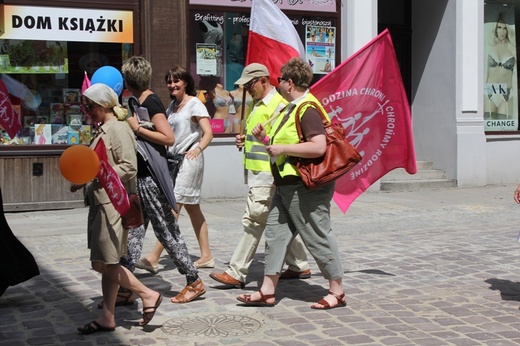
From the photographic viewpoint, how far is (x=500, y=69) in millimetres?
15547

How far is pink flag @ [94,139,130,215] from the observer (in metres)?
5.23

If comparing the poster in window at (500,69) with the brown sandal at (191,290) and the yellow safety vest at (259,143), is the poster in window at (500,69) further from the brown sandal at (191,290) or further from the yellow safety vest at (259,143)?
the brown sandal at (191,290)

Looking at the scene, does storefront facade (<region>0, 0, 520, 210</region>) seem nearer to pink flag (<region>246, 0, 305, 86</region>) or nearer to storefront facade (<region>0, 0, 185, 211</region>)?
storefront facade (<region>0, 0, 185, 211</region>)

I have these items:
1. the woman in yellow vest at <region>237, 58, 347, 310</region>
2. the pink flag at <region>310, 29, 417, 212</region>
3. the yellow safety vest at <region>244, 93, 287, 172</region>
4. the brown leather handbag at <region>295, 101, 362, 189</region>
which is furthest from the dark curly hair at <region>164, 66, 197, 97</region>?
the brown leather handbag at <region>295, 101, 362, 189</region>

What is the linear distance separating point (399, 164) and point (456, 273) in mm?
1176

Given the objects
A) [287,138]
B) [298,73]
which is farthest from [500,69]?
[287,138]

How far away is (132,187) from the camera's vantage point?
5.59 metres

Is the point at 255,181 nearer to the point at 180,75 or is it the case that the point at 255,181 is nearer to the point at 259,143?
the point at 259,143

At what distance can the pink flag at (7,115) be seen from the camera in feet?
37.4

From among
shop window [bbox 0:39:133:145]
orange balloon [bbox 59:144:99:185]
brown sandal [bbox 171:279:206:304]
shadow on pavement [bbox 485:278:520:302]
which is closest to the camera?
orange balloon [bbox 59:144:99:185]

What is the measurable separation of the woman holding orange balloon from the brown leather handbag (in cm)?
127

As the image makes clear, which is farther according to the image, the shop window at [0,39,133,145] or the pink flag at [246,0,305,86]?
the shop window at [0,39,133,145]

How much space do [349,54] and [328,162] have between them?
26.2 ft

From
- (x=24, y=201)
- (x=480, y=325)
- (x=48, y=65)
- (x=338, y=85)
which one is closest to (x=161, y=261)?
(x=338, y=85)
